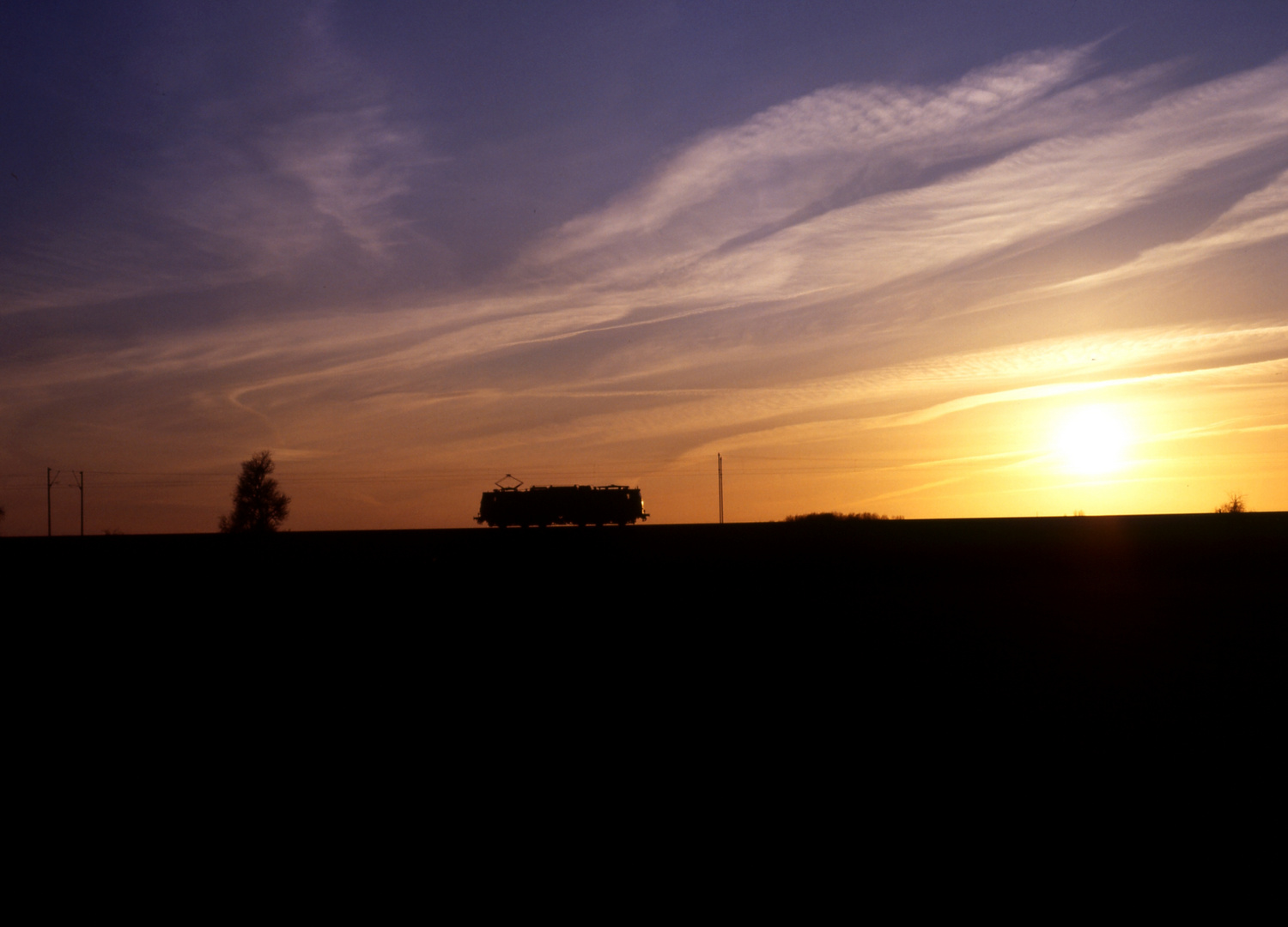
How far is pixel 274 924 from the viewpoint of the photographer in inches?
150

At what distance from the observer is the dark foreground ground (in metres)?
6.96

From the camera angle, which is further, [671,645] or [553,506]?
[553,506]

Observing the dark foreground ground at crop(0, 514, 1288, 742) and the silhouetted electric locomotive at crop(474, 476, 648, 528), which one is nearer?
the dark foreground ground at crop(0, 514, 1288, 742)

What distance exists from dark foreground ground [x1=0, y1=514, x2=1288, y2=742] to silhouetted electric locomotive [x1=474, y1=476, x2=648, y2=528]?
29.9 metres

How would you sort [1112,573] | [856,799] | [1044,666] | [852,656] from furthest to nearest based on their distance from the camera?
[1112,573] → [852,656] → [1044,666] → [856,799]

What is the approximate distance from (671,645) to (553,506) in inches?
1668

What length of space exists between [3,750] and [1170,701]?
8216 millimetres

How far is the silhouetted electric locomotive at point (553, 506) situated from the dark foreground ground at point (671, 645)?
1176 inches

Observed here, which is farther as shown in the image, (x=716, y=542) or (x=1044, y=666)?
(x=716, y=542)

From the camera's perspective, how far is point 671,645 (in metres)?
10.2

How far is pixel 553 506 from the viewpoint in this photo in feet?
171

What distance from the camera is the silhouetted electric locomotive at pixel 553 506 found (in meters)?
52.0

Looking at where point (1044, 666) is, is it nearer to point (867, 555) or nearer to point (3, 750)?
point (3, 750)

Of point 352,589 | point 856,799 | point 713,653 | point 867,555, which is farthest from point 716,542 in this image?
point 856,799
